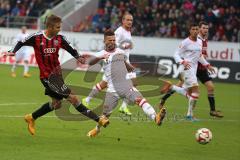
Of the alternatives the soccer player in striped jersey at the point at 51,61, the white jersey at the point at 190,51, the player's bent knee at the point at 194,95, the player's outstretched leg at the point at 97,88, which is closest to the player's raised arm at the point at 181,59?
the white jersey at the point at 190,51

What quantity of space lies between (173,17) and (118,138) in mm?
22425

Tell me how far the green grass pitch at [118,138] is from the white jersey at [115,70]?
3.48 ft

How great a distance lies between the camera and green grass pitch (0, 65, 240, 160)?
11.1 m

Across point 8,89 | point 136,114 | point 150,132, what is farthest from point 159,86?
point 150,132

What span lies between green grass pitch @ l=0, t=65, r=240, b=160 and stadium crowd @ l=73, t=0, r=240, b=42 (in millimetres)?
14286

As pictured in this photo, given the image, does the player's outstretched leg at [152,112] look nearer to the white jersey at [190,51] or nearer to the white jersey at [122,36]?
the white jersey at [190,51]

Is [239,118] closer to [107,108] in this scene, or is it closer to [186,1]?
[107,108]

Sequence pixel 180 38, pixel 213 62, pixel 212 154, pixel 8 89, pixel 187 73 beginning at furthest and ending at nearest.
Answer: pixel 180 38 < pixel 213 62 < pixel 8 89 < pixel 187 73 < pixel 212 154

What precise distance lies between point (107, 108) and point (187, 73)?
4.46 meters

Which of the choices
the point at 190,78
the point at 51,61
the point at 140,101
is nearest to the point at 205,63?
the point at 190,78

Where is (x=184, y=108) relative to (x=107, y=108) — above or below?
below

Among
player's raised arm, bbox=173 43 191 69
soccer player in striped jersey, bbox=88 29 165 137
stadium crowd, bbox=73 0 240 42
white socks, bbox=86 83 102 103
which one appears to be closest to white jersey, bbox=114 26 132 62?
white socks, bbox=86 83 102 103

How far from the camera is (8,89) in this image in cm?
2264

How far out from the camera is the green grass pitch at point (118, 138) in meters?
11.1
